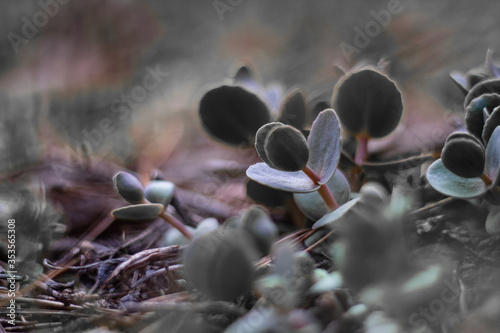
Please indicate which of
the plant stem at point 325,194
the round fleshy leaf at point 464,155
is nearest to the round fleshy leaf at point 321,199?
the plant stem at point 325,194

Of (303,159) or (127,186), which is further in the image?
(127,186)

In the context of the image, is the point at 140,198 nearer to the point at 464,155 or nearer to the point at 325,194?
the point at 325,194

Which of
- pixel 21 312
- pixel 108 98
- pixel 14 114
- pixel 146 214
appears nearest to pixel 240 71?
pixel 146 214

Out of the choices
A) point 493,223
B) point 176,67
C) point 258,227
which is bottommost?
point 493,223

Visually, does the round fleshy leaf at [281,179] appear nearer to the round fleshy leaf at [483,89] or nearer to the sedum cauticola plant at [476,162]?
the sedum cauticola plant at [476,162]

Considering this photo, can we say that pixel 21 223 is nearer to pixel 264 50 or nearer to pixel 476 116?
pixel 476 116

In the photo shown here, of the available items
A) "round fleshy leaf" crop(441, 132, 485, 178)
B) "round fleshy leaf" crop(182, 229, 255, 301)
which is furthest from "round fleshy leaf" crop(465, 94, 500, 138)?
"round fleshy leaf" crop(182, 229, 255, 301)

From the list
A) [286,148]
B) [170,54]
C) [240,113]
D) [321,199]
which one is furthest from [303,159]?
[170,54]
